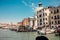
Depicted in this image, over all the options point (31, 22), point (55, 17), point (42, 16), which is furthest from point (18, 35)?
point (55, 17)

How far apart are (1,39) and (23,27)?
20.1 inches

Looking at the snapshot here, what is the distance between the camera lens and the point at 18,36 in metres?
3.09

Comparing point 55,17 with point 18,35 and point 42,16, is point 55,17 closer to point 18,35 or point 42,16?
point 42,16

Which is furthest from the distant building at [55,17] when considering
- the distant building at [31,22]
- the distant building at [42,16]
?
the distant building at [31,22]

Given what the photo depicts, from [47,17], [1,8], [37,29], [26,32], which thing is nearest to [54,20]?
[47,17]

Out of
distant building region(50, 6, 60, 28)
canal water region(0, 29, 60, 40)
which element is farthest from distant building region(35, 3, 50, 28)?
canal water region(0, 29, 60, 40)

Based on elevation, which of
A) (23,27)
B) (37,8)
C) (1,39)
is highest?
(37,8)

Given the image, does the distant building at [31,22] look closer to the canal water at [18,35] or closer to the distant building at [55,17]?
the canal water at [18,35]

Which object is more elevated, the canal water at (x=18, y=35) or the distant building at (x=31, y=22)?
the distant building at (x=31, y=22)

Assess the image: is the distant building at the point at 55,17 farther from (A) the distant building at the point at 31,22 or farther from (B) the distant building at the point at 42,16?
(A) the distant building at the point at 31,22

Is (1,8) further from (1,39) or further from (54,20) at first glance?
(54,20)

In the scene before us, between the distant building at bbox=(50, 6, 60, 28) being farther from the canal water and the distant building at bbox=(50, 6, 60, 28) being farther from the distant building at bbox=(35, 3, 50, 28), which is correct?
the canal water

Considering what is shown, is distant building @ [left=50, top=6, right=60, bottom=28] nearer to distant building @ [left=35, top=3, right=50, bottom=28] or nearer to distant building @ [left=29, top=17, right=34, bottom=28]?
distant building @ [left=35, top=3, right=50, bottom=28]

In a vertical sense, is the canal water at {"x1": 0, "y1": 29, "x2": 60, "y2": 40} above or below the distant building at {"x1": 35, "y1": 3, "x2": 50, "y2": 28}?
below
